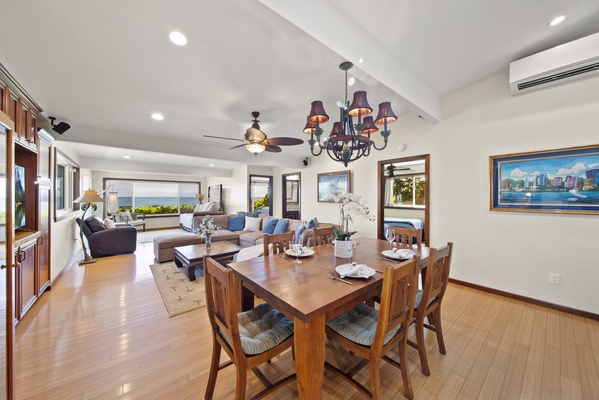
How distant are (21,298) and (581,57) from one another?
607cm

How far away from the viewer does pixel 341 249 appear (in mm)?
2090

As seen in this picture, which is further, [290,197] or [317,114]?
[290,197]

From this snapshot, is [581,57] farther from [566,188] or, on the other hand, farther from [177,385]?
[177,385]

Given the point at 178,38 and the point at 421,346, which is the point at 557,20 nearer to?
the point at 421,346

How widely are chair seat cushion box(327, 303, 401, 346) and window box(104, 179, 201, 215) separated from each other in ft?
30.4

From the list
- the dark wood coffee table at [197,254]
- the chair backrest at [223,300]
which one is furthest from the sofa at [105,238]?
the chair backrest at [223,300]

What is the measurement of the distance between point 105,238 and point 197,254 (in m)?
2.66

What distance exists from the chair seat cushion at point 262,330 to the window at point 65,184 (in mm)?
3985

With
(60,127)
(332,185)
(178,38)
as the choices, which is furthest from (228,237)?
(178,38)

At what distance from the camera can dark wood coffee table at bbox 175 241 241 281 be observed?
3.55 m

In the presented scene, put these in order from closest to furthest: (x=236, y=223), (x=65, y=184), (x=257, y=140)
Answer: (x=257, y=140), (x=65, y=184), (x=236, y=223)

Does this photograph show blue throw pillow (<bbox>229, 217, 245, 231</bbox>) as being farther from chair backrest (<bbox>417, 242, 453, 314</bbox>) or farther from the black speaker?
chair backrest (<bbox>417, 242, 453, 314</bbox>)

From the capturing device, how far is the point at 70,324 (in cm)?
237

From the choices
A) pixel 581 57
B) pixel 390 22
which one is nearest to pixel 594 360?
pixel 581 57
